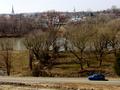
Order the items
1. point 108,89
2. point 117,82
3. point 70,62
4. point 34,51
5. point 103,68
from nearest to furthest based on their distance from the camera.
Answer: point 108,89, point 117,82, point 103,68, point 70,62, point 34,51

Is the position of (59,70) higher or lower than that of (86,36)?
lower

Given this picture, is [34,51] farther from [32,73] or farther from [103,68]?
[103,68]

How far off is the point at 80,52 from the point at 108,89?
71.4 ft

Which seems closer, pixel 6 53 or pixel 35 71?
pixel 35 71

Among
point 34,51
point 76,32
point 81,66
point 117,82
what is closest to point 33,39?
point 34,51

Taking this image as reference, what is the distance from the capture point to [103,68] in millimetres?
46438

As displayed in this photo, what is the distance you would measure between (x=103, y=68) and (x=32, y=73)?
9528 mm

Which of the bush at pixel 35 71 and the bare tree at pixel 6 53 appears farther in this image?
the bare tree at pixel 6 53

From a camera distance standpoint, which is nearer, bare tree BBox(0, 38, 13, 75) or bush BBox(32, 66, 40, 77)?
bush BBox(32, 66, 40, 77)

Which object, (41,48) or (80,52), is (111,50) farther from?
(41,48)

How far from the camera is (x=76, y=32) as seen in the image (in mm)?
55406

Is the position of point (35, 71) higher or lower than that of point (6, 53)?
lower

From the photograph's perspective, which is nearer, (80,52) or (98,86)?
(98,86)

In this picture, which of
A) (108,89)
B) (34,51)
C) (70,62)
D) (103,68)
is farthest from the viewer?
(34,51)
